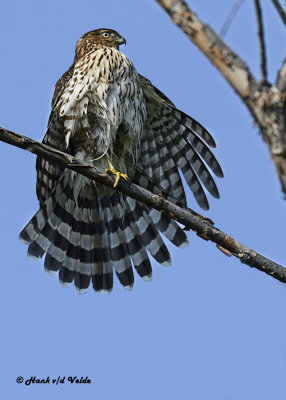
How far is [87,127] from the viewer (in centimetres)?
626

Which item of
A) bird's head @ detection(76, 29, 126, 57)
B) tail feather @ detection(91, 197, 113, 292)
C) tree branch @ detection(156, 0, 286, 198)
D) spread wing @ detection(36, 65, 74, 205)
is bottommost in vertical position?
tree branch @ detection(156, 0, 286, 198)

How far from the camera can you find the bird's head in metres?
7.09

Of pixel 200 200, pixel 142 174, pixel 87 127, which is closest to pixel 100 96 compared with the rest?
pixel 87 127

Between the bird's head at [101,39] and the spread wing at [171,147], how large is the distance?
0.58m

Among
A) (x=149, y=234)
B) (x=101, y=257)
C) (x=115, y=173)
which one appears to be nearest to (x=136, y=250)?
(x=149, y=234)

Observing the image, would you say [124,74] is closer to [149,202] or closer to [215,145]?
[215,145]

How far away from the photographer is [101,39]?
7.15 metres

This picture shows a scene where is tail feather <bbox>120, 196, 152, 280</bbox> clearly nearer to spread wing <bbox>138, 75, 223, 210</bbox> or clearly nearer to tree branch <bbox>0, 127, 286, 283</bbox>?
spread wing <bbox>138, 75, 223, 210</bbox>

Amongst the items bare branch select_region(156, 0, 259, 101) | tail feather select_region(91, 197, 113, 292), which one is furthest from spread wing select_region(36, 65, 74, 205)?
bare branch select_region(156, 0, 259, 101)

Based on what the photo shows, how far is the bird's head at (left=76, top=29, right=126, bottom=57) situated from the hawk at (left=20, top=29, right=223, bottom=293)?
0.11ft

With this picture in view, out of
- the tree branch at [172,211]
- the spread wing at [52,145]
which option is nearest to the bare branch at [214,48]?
the tree branch at [172,211]

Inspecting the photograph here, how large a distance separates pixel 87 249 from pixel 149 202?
7.25 feet

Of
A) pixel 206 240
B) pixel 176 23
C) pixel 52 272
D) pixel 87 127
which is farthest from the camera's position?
pixel 52 272

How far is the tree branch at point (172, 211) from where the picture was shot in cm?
437
